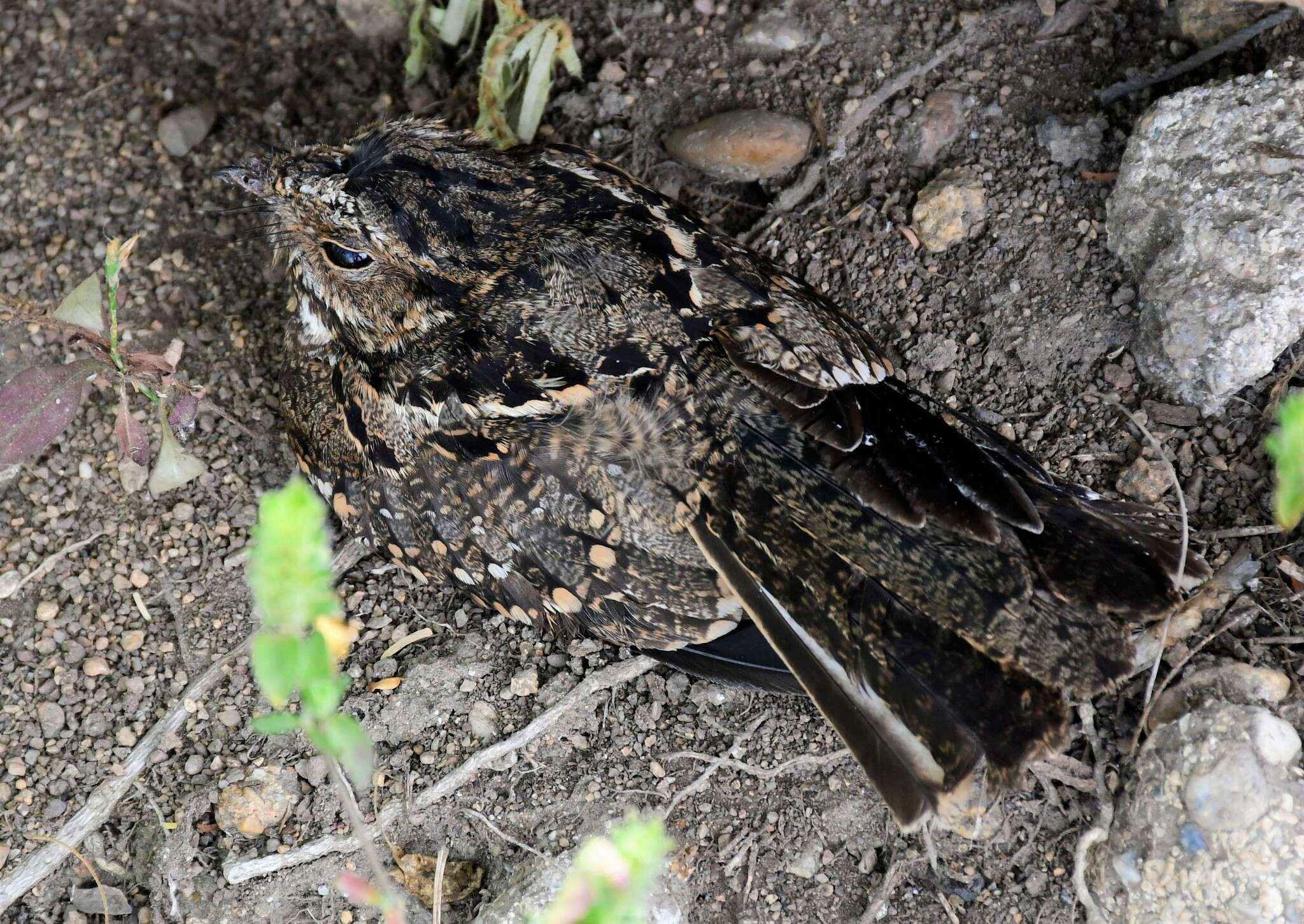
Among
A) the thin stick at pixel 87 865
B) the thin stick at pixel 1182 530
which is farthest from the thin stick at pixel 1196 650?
the thin stick at pixel 87 865

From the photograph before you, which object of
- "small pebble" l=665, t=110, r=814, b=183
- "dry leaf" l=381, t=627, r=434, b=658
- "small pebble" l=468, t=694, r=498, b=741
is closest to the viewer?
"small pebble" l=468, t=694, r=498, b=741

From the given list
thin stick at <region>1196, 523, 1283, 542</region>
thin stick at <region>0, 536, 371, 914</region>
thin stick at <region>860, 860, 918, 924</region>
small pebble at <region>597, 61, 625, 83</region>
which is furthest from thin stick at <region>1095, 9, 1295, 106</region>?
thin stick at <region>0, 536, 371, 914</region>

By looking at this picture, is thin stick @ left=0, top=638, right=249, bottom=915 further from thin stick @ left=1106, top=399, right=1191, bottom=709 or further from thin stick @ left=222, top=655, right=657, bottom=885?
thin stick @ left=1106, top=399, right=1191, bottom=709

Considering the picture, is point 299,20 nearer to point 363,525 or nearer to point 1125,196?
point 363,525

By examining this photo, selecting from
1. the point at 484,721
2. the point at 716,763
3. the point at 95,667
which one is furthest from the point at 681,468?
the point at 95,667

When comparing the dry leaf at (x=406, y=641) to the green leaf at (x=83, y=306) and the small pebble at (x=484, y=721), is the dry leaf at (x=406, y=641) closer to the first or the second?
the small pebble at (x=484, y=721)

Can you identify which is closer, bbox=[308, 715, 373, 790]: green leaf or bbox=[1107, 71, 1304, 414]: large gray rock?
bbox=[308, 715, 373, 790]: green leaf

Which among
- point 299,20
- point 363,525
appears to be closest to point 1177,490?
point 363,525
